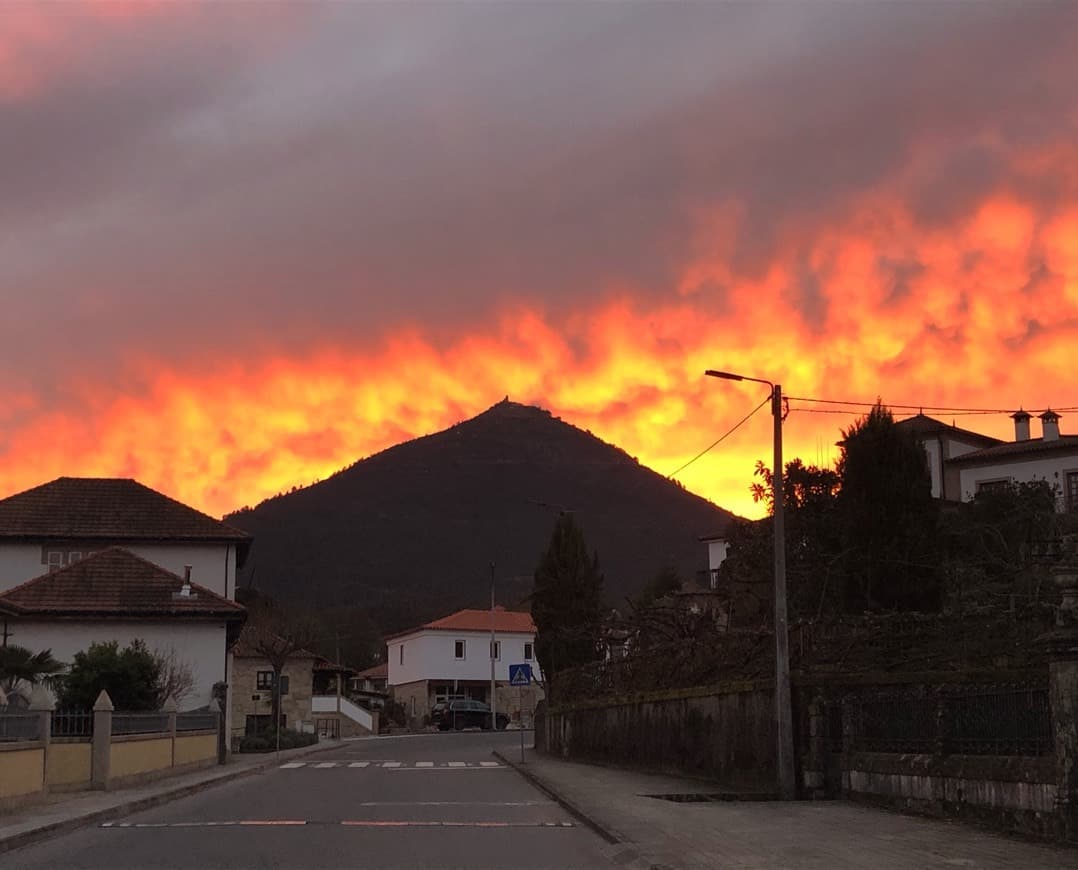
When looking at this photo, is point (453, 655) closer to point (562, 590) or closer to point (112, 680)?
point (562, 590)

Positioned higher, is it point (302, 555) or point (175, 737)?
point (302, 555)

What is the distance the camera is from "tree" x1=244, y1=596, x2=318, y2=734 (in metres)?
53.0

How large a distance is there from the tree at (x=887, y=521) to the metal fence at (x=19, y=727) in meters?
16.5

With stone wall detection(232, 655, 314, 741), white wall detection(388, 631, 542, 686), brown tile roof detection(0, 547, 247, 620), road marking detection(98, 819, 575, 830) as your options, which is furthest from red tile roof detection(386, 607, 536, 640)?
road marking detection(98, 819, 575, 830)

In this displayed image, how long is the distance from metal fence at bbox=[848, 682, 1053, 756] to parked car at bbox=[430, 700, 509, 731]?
63.0 m

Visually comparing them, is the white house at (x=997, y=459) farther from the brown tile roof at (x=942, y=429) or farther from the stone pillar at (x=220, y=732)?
the stone pillar at (x=220, y=732)

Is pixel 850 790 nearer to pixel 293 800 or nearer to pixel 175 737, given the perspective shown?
pixel 293 800

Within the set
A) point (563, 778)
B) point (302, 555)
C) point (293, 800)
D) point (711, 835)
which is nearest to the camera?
point (711, 835)

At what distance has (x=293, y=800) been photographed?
2248 cm

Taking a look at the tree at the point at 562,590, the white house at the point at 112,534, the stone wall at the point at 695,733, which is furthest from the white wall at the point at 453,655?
the stone wall at the point at 695,733

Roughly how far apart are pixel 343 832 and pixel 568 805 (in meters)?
5.09

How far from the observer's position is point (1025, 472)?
52.1 meters

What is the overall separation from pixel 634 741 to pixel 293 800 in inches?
442

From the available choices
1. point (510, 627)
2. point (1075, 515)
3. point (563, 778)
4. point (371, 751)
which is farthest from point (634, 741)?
point (510, 627)
